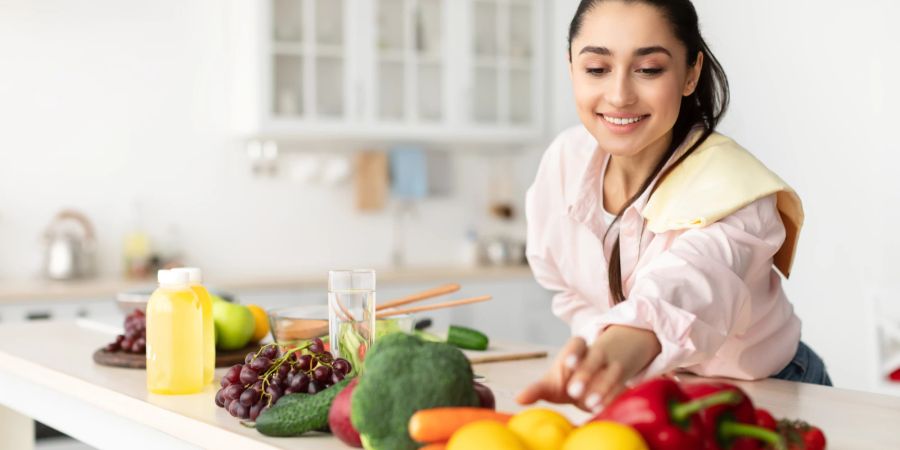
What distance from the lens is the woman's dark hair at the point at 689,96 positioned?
151cm

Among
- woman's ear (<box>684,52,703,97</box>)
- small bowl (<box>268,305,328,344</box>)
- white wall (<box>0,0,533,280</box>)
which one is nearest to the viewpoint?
woman's ear (<box>684,52,703,97</box>)

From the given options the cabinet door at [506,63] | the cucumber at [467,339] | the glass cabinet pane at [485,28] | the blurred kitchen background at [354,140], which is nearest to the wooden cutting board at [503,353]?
the cucumber at [467,339]

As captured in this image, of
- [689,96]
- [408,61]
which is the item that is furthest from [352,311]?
[408,61]

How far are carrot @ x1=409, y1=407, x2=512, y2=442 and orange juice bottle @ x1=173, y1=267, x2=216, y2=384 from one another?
61 centimetres

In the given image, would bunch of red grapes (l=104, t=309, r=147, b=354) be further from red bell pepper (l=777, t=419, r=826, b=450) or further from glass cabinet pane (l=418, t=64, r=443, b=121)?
glass cabinet pane (l=418, t=64, r=443, b=121)

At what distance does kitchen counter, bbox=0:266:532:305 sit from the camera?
12.9 ft

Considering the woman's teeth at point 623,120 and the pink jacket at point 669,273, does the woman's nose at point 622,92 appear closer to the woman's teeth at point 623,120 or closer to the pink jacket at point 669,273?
the woman's teeth at point 623,120

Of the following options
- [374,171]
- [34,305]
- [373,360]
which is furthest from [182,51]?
[373,360]

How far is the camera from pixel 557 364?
103 centimetres

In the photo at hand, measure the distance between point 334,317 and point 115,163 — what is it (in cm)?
351

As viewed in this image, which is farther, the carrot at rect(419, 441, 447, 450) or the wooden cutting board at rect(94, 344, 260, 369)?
the wooden cutting board at rect(94, 344, 260, 369)

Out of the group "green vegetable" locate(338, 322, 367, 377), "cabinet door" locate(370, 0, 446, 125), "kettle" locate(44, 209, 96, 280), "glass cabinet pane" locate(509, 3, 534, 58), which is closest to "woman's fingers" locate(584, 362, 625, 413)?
"green vegetable" locate(338, 322, 367, 377)

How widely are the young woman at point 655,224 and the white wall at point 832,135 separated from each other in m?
2.58

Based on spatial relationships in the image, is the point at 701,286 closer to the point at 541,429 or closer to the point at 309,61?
the point at 541,429
